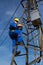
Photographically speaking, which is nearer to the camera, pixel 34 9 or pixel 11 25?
pixel 11 25

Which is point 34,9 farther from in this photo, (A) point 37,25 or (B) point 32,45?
(B) point 32,45

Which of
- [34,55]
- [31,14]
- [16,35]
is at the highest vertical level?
[31,14]

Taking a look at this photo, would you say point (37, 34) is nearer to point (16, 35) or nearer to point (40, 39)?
point (40, 39)

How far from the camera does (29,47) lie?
13227mm

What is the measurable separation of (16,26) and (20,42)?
2.79 feet

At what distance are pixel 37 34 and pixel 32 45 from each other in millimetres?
629

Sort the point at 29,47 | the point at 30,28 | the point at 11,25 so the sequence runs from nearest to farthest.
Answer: the point at 11,25 → the point at 29,47 → the point at 30,28

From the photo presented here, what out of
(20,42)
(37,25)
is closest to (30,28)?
(37,25)

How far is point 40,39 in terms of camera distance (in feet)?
43.6

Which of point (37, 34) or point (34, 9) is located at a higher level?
point (34, 9)

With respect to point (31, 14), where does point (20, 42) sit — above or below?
below

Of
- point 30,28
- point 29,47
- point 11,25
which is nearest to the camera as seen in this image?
point 11,25

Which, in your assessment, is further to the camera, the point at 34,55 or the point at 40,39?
the point at 34,55

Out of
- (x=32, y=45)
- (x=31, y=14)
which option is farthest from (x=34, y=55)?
(x=31, y=14)
